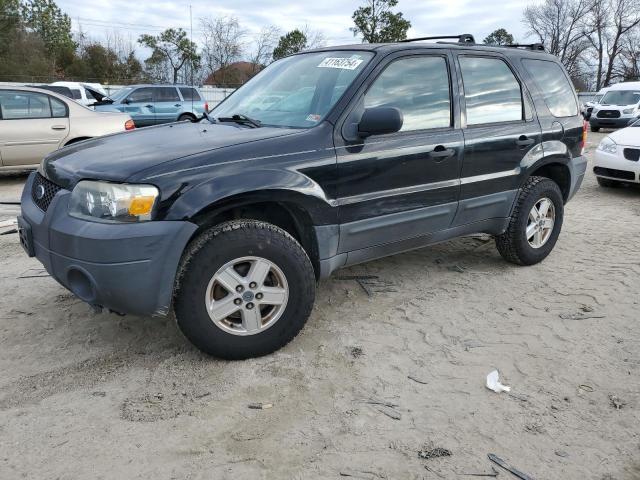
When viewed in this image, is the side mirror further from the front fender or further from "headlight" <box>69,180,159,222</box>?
"headlight" <box>69,180,159,222</box>

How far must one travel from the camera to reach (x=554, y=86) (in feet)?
16.0

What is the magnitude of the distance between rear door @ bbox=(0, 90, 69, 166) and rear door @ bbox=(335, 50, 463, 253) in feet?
22.9

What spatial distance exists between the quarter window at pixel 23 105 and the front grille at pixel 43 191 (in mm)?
6200

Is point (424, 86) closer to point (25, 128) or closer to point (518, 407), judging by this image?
point (518, 407)

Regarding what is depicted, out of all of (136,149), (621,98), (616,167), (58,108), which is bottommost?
(616,167)

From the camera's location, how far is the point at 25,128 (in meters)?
8.65

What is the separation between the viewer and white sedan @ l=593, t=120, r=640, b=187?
8.49 metres

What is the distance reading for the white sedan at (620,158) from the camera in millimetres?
8492

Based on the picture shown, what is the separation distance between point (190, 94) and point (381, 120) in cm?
1609

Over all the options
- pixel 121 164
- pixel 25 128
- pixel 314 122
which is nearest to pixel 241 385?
pixel 121 164

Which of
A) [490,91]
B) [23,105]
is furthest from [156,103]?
[490,91]

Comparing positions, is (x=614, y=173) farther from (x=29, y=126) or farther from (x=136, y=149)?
(x=29, y=126)

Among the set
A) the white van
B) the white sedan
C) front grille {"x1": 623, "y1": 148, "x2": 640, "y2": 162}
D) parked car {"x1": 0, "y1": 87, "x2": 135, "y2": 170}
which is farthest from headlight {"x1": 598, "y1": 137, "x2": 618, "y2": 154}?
the white van

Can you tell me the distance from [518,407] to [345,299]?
1.64 m
